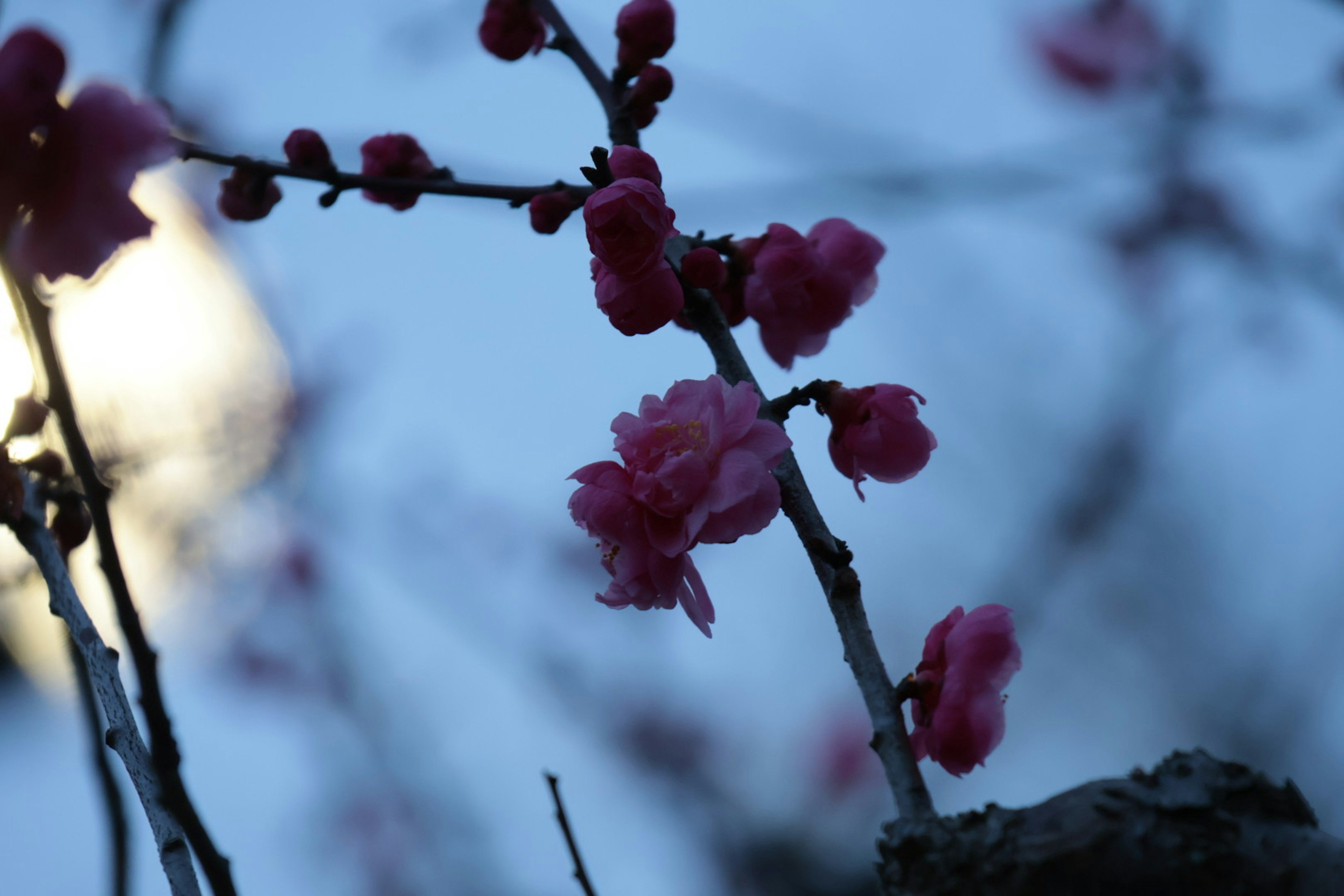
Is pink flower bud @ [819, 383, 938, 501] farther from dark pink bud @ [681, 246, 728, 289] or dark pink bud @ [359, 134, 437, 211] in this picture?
dark pink bud @ [359, 134, 437, 211]

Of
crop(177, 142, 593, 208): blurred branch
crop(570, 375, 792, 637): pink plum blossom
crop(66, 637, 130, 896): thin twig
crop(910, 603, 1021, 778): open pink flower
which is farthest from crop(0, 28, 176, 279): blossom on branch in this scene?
crop(910, 603, 1021, 778): open pink flower

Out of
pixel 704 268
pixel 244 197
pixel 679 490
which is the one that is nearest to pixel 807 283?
pixel 704 268

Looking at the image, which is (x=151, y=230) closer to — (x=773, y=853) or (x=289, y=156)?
(x=289, y=156)

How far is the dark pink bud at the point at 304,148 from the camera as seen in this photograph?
143 centimetres

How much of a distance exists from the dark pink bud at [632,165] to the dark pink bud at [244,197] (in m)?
0.61

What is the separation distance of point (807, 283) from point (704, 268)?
12.7 inches

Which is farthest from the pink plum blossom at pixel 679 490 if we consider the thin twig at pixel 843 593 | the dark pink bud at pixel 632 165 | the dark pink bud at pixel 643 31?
the dark pink bud at pixel 643 31

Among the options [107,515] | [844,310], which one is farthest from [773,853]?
[107,515]

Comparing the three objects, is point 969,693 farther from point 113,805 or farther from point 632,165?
point 113,805

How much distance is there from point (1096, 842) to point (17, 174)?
126 cm

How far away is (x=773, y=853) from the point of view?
476cm

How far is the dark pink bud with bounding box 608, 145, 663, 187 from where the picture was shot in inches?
44.8

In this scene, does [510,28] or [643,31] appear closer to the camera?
[643,31]

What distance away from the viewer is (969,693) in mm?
958
